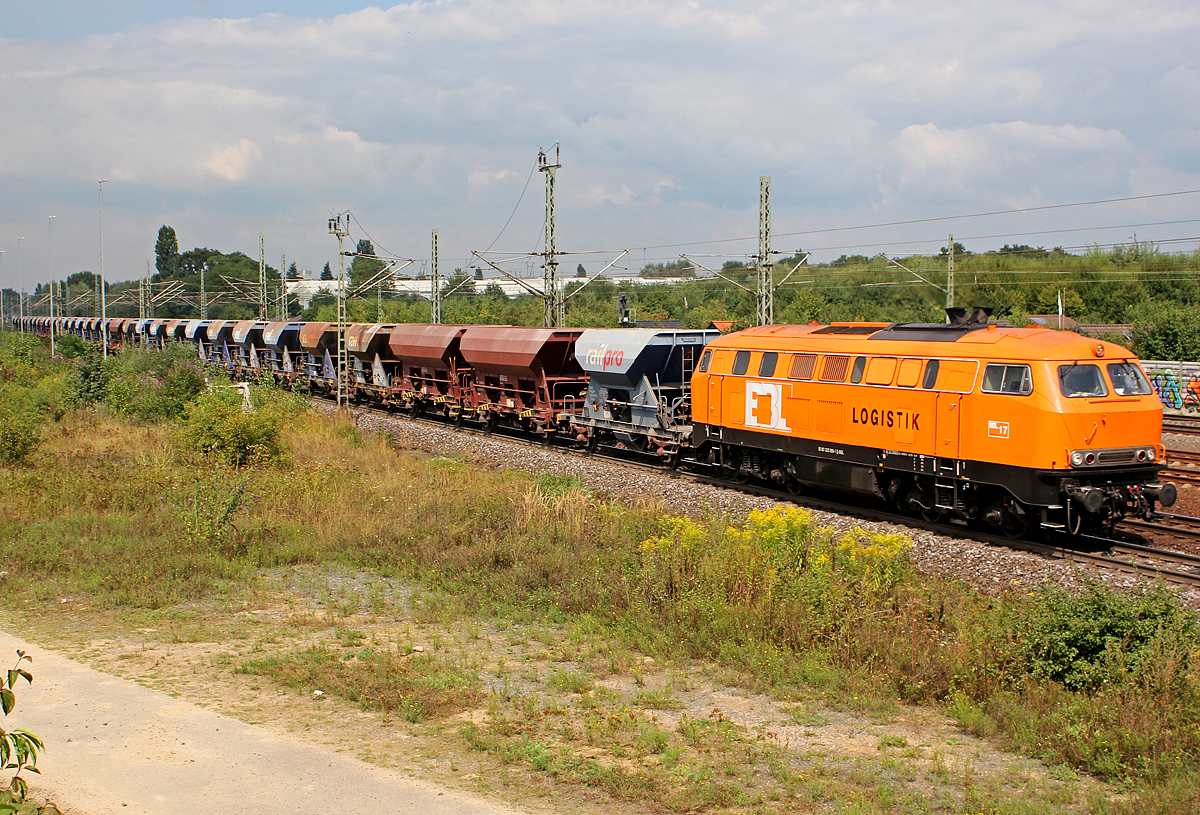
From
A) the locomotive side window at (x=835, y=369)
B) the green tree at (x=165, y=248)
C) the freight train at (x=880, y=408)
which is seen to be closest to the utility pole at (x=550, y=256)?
the freight train at (x=880, y=408)

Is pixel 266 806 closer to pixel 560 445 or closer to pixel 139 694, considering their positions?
pixel 139 694

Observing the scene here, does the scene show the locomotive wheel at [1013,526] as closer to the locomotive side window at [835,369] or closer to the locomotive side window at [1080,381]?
the locomotive side window at [1080,381]

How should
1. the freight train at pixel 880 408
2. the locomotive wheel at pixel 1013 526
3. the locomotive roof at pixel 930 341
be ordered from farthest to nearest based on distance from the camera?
1. the locomotive wheel at pixel 1013 526
2. the locomotive roof at pixel 930 341
3. the freight train at pixel 880 408

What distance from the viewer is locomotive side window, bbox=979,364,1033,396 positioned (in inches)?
524

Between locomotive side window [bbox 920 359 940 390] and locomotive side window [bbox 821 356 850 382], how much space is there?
1774mm

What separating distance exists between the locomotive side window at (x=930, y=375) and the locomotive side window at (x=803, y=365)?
2.61 metres

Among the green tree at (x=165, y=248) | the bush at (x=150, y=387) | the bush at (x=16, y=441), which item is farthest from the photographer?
the green tree at (x=165, y=248)

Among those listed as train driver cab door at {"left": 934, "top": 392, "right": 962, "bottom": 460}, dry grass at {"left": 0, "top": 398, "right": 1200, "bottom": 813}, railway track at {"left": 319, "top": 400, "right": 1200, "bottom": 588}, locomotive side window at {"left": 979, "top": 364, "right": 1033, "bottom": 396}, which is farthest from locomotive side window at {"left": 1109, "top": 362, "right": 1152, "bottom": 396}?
dry grass at {"left": 0, "top": 398, "right": 1200, "bottom": 813}

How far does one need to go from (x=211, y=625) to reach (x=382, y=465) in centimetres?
1030

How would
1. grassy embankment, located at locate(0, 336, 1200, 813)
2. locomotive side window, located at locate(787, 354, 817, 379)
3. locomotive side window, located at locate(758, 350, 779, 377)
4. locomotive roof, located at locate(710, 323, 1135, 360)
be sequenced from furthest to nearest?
1. locomotive side window, located at locate(758, 350, 779, 377)
2. locomotive side window, located at locate(787, 354, 817, 379)
3. locomotive roof, located at locate(710, 323, 1135, 360)
4. grassy embankment, located at locate(0, 336, 1200, 813)

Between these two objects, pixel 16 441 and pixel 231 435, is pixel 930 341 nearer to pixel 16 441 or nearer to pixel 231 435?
pixel 231 435

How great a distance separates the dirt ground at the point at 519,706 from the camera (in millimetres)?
6309

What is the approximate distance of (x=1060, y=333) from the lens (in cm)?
1396

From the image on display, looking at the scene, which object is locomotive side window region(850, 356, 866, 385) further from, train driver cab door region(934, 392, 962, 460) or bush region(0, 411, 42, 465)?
bush region(0, 411, 42, 465)
